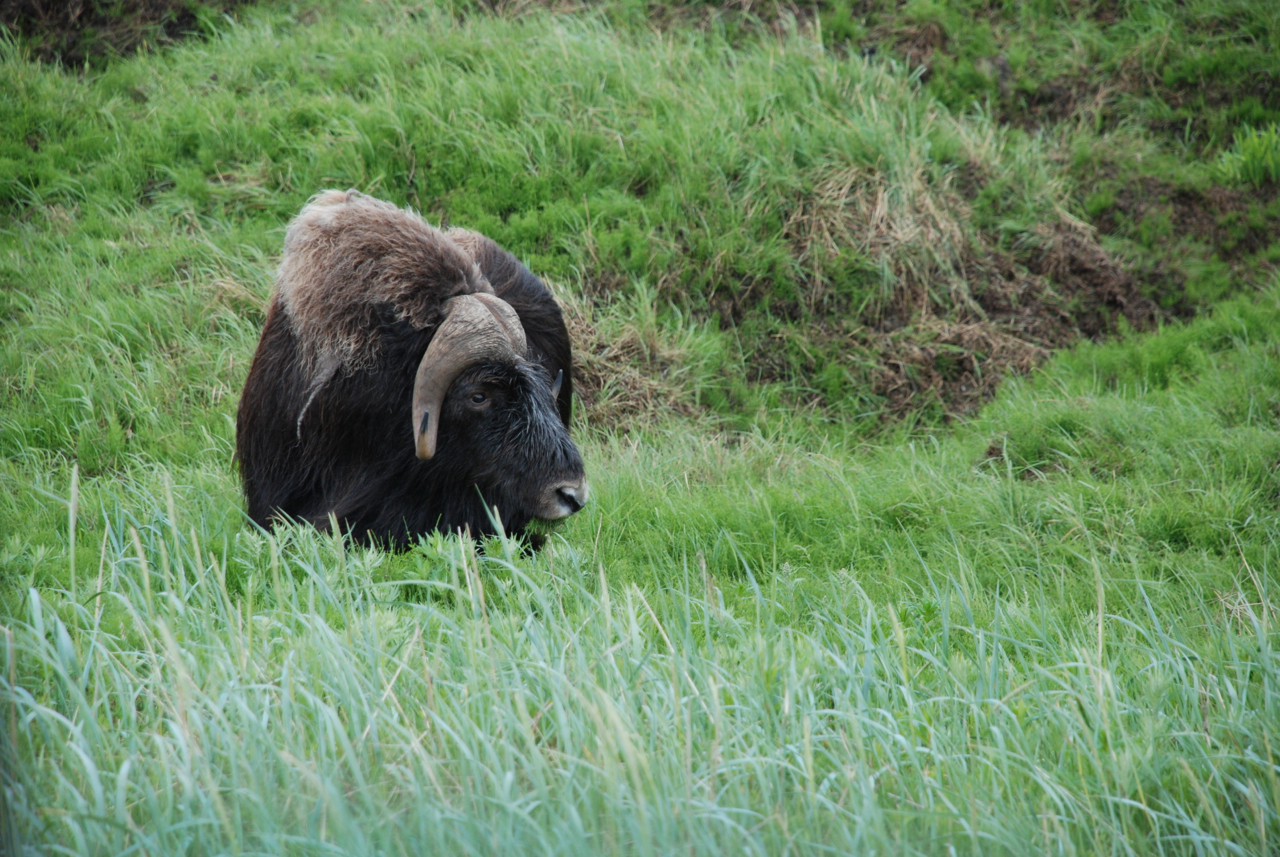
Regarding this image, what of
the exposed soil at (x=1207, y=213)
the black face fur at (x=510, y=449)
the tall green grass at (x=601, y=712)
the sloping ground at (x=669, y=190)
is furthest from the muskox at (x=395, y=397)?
the exposed soil at (x=1207, y=213)

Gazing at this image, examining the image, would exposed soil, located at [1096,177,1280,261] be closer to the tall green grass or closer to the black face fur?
the tall green grass

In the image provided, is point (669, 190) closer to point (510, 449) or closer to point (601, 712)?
point (510, 449)

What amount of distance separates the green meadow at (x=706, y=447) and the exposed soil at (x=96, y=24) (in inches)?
11.8

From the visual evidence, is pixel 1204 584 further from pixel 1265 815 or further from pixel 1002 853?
pixel 1002 853

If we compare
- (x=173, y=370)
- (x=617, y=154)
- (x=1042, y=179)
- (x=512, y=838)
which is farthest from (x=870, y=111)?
(x=512, y=838)

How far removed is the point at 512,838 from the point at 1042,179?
29.8 feet

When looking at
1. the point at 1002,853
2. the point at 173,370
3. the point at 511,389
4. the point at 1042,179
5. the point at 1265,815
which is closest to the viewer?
the point at 1002,853

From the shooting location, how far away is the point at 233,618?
2.98m

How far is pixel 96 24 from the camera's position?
33.5 feet

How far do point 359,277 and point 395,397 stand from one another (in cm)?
57

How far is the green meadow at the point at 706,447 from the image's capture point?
2.36m

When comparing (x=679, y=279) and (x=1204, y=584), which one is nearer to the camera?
(x=1204, y=584)

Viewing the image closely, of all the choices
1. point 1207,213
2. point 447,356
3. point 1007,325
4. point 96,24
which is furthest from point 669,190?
point 96,24

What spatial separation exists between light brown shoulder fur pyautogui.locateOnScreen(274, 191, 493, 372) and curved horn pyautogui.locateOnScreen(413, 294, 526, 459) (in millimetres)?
217
